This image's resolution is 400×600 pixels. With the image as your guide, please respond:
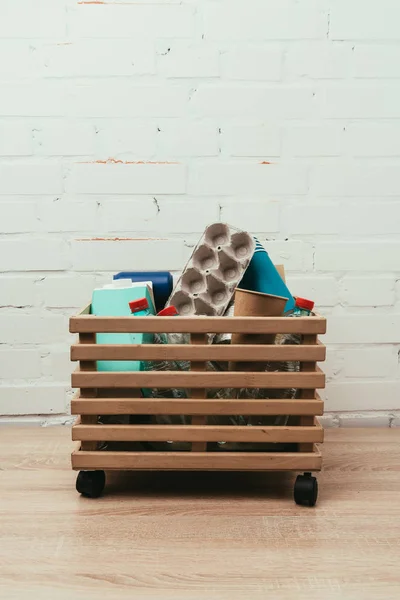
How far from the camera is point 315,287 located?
1688 millimetres

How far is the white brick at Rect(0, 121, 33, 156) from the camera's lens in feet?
5.35

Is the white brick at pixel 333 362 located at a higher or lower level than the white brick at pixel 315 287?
lower

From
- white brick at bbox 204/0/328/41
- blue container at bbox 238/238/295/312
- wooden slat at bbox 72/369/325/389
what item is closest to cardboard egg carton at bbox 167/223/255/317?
blue container at bbox 238/238/295/312

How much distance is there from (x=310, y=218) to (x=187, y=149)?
0.33m

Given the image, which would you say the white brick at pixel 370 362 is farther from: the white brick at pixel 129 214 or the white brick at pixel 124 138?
the white brick at pixel 124 138

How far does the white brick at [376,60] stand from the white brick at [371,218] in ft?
0.98

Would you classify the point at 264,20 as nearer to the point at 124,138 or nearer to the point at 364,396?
the point at 124,138

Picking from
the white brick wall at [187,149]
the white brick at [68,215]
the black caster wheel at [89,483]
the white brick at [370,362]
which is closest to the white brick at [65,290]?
the white brick wall at [187,149]

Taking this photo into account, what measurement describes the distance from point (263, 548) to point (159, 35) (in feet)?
3.73

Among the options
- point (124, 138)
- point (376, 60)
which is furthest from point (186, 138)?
point (376, 60)

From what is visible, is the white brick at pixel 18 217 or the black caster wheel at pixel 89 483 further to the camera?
the white brick at pixel 18 217

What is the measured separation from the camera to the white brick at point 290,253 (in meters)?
1.67

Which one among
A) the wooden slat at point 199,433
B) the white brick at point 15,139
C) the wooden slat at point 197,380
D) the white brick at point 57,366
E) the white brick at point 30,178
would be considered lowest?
the white brick at point 57,366

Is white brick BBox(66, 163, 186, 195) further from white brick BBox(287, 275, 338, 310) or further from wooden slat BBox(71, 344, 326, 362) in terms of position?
wooden slat BBox(71, 344, 326, 362)
